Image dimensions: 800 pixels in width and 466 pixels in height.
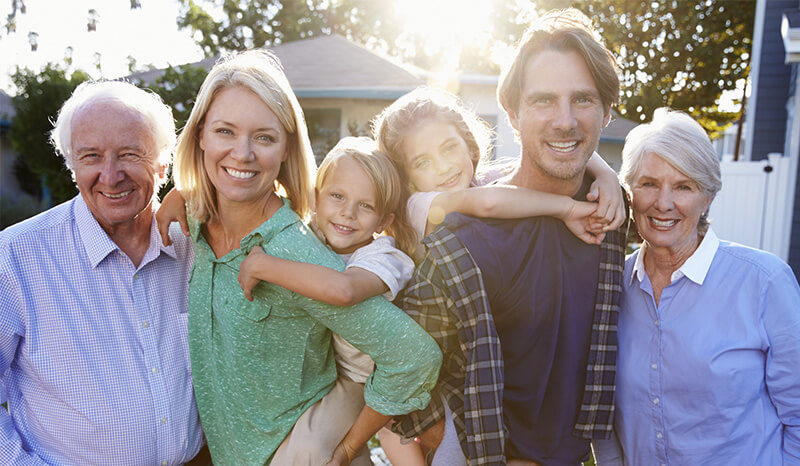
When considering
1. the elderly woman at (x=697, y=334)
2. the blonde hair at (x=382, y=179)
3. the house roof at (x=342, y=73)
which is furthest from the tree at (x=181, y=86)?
the elderly woman at (x=697, y=334)

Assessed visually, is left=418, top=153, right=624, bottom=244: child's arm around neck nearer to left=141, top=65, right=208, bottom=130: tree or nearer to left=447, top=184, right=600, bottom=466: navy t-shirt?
left=447, top=184, right=600, bottom=466: navy t-shirt

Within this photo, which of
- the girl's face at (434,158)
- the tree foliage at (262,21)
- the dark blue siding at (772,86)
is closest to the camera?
the girl's face at (434,158)

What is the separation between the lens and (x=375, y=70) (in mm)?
12211

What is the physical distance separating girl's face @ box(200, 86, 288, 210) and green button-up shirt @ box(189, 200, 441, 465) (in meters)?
0.16

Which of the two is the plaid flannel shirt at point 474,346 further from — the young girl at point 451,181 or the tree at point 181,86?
the tree at point 181,86

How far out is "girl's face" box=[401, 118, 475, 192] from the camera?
2.63m

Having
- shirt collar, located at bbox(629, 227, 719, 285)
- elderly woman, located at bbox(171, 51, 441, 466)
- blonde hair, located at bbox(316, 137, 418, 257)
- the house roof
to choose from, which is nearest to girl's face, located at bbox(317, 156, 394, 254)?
blonde hair, located at bbox(316, 137, 418, 257)

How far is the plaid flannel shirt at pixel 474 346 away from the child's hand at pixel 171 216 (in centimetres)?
96

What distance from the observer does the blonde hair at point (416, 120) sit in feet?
8.79

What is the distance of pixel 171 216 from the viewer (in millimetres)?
2422

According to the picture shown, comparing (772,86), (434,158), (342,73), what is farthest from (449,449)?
(342,73)

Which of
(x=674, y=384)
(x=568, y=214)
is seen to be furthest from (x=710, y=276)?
(x=568, y=214)

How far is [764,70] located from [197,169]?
1006 cm

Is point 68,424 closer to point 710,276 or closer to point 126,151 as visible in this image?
point 126,151
